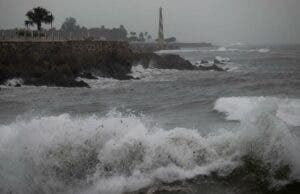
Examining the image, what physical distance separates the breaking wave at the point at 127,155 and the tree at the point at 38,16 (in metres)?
38.1

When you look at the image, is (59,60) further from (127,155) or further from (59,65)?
(127,155)

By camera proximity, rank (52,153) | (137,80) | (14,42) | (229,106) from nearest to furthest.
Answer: (52,153), (229,106), (137,80), (14,42)

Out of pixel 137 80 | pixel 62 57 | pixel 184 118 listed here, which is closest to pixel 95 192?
pixel 184 118

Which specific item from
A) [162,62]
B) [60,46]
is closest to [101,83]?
[60,46]

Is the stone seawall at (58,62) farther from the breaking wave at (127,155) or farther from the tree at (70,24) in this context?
the tree at (70,24)

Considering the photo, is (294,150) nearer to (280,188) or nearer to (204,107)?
(280,188)

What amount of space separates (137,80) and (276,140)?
23.4 meters

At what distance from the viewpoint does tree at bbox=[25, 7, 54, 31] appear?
45.0 meters

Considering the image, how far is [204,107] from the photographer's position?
638 inches

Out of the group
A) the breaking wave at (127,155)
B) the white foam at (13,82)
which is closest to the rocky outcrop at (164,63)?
the white foam at (13,82)

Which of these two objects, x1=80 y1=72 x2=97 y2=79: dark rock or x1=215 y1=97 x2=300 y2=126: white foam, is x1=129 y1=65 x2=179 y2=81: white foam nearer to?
x1=80 y1=72 x2=97 y2=79: dark rock

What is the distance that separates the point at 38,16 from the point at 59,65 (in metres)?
16.6

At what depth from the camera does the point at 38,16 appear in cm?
4503

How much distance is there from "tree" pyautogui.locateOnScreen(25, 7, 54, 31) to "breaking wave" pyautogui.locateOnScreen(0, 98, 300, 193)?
38086 millimetres
